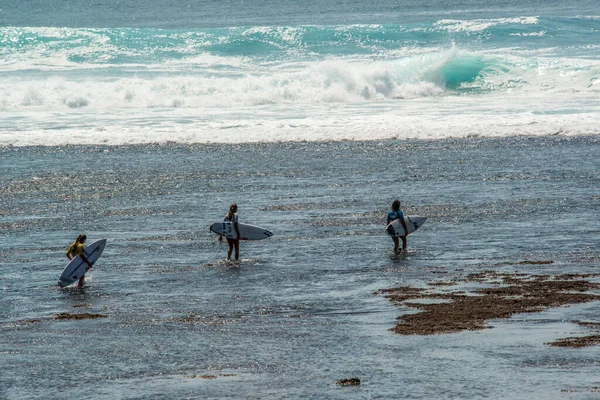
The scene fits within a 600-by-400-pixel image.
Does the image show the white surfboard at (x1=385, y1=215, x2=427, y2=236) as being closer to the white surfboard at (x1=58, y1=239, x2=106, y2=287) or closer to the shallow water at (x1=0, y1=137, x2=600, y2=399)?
the shallow water at (x1=0, y1=137, x2=600, y2=399)

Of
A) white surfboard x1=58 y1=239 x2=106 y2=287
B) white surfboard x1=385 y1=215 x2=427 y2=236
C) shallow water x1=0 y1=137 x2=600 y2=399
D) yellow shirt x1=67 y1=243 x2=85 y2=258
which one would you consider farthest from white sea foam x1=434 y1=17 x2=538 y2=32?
white surfboard x1=58 y1=239 x2=106 y2=287

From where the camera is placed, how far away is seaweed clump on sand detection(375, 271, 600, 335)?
1586 centimetres

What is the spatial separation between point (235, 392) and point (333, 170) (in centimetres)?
1916

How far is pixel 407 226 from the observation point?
22250mm

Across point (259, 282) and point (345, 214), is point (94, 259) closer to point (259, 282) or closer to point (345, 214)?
point (259, 282)

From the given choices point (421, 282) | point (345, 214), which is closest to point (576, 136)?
point (345, 214)

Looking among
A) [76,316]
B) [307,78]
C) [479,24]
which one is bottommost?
[76,316]

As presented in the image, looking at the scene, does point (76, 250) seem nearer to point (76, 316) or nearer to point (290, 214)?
point (76, 316)

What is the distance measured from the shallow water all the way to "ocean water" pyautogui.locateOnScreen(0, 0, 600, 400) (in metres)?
0.06

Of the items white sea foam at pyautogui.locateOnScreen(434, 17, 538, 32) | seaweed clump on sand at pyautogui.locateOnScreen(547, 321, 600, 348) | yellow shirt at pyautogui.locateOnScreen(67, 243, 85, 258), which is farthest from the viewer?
white sea foam at pyautogui.locateOnScreen(434, 17, 538, 32)

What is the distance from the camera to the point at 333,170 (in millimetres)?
31906

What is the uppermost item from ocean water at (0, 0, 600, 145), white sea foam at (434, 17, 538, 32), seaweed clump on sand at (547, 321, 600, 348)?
white sea foam at (434, 17, 538, 32)

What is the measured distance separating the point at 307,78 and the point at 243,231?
34.2m

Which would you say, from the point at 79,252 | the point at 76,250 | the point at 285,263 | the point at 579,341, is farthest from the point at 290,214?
the point at 579,341
